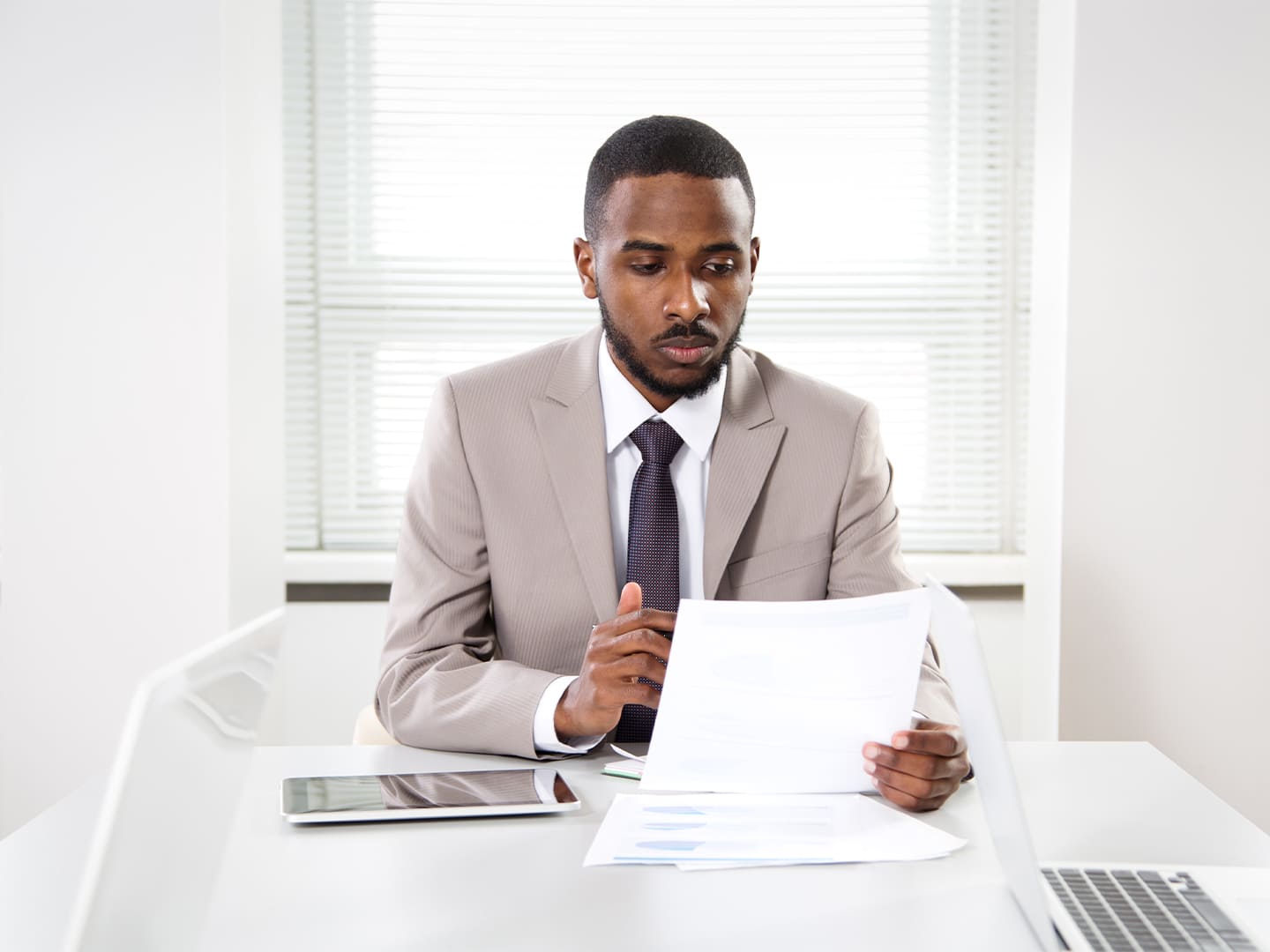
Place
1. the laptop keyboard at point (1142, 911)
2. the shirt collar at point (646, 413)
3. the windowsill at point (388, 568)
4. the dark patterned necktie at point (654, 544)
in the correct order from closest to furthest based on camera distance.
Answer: the laptop keyboard at point (1142, 911) < the dark patterned necktie at point (654, 544) < the shirt collar at point (646, 413) < the windowsill at point (388, 568)

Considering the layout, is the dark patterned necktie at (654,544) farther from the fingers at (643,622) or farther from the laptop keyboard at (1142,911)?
the laptop keyboard at (1142,911)

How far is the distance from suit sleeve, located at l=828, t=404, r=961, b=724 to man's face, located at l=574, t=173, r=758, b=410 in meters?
0.28

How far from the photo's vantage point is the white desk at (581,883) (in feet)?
2.86

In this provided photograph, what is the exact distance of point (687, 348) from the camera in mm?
1629

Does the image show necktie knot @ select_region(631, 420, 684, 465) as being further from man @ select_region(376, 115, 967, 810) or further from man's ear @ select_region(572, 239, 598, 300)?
man's ear @ select_region(572, 239, 598, 300)

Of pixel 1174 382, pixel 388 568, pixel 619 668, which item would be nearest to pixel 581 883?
pixel 619 668

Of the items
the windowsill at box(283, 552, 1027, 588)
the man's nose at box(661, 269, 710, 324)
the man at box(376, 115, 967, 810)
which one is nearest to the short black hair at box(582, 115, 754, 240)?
the man at box(376, 115, 967, 810)

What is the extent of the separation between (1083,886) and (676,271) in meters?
0.99

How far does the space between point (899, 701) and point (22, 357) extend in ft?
7.61

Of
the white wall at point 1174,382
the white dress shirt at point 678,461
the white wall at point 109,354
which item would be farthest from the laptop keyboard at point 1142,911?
the white wall at point 109,354

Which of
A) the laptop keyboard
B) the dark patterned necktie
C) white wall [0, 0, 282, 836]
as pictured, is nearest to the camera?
the laptop keyboard

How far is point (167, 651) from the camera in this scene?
106 inches

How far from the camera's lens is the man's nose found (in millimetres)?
1606

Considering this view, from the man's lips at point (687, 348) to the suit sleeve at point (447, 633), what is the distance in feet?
1.17
